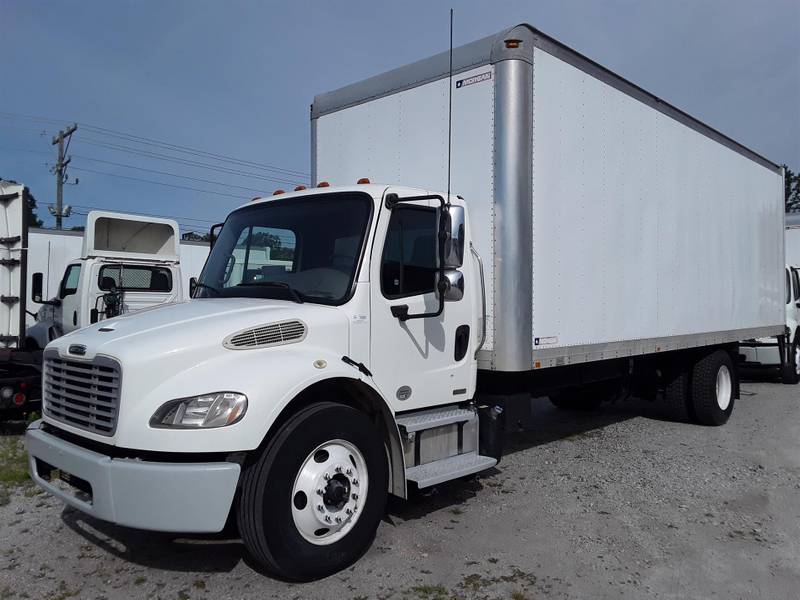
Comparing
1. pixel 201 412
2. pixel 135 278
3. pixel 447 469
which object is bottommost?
pixel 447 469

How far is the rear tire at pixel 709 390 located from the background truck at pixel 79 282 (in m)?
7.56

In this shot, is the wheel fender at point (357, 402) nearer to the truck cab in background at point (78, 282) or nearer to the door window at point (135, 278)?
the truck cab in background at point (78, 282)

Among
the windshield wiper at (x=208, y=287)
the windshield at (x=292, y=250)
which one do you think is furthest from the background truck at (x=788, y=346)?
the windshield wiper at (x=208, y=287)

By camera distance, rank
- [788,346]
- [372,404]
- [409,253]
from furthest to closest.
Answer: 1. [788,346]
2. [409,253]
3. [372,404]

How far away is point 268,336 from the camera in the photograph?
3.85 m

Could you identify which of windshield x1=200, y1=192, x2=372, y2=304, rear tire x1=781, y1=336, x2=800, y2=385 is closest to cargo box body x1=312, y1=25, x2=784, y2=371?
windshield x1=200, y1=192, x2=372, y2=304

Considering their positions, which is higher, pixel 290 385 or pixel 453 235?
pixel 453 235

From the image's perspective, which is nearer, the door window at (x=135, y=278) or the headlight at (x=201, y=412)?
the headlight at (x=201, y=412)

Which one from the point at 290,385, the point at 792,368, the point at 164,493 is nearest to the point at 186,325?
the point at 290,385

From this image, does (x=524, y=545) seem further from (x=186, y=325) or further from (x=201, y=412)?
(x=186, y=325)

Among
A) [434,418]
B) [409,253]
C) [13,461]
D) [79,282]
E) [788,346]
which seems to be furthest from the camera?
[788,346]

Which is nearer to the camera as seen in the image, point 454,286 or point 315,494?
point 315,494

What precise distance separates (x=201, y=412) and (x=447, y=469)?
194cm

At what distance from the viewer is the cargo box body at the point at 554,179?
5.07m
